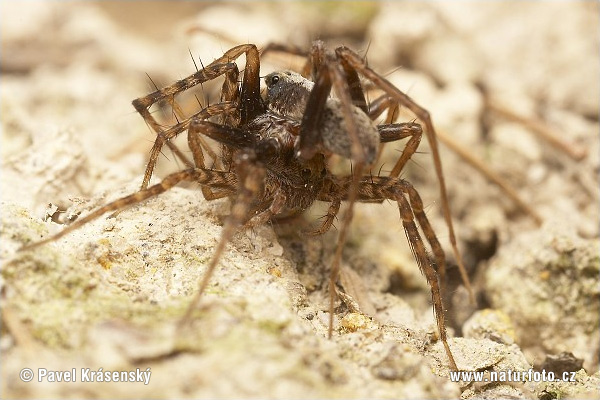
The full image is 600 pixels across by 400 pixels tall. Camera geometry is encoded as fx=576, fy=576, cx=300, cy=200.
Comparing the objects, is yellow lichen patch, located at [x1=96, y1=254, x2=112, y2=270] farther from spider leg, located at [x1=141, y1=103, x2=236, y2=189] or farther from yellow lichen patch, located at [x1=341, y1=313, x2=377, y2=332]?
yellow lichen patch, located at [x1=341, y1=313, x2=377, y2=332]

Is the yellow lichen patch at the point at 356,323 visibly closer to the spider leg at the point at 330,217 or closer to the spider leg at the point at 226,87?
the spider leg at the point at 330,217

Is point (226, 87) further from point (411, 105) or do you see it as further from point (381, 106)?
point (411, 105)

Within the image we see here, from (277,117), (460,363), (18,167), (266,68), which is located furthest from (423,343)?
(266,68)

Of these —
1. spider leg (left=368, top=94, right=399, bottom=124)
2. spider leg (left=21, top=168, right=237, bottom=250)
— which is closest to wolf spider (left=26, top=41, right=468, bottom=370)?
spider leg (left=21, top=168, right=237, bottom=250)

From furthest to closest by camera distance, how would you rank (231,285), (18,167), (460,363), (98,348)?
(18,167), (460,363), (231,285), (98,348)

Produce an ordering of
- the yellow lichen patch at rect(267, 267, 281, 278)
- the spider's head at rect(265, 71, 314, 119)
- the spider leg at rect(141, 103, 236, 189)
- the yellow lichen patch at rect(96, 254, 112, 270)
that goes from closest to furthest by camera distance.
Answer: the yellow lichen patch at rect(96, 254, 112, 270), the yellow lichen patch at rect(267, 267, 281, 278), the spider leg at rect(141, 103, 236, 189), the spider's head at rect(265, 71, 314, 119)

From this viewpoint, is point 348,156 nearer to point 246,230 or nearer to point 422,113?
point 422,113

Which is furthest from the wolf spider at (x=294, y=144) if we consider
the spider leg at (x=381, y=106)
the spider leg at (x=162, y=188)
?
the spider leg at (x=381, y=106)

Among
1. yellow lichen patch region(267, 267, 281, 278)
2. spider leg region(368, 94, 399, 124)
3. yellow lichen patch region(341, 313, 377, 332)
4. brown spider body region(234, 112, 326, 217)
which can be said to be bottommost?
yellow lichen patch region(341, 313, 377, 332)
